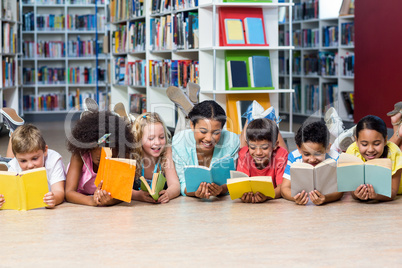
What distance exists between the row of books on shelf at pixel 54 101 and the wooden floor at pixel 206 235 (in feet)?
20.4

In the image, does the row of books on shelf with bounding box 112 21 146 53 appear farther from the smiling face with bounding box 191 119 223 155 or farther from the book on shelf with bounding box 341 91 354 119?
the smiling face with bounding box 191 119 223 155

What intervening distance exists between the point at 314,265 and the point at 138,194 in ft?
2.97

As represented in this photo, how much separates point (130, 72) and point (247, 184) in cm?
412

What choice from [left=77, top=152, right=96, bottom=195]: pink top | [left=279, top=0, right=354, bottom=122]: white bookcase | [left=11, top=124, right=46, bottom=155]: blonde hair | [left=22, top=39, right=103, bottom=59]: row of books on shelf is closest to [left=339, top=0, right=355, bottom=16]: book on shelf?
[left=279, top=0, right=354, bottom=122]: white bookcase

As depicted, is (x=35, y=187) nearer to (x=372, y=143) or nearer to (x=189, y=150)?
(x=189, y=150)

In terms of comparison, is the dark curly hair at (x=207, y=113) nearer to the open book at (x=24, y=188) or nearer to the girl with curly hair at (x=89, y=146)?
the girl with curly hair at (x=89, y=146)

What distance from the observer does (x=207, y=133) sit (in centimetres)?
222

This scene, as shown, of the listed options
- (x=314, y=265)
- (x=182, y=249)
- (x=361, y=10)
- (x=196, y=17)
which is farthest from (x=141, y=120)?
(x=361, y=10)

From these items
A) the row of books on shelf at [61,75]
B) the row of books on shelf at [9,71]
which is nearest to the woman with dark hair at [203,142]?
the row of books on shelf at [9,71]

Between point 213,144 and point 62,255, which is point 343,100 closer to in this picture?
point 213,144

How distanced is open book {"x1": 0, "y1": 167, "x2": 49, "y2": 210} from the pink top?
24 centimetres

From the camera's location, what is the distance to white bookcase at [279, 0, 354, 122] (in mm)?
6145

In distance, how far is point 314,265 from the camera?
140cm

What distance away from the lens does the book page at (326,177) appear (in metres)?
1.93
